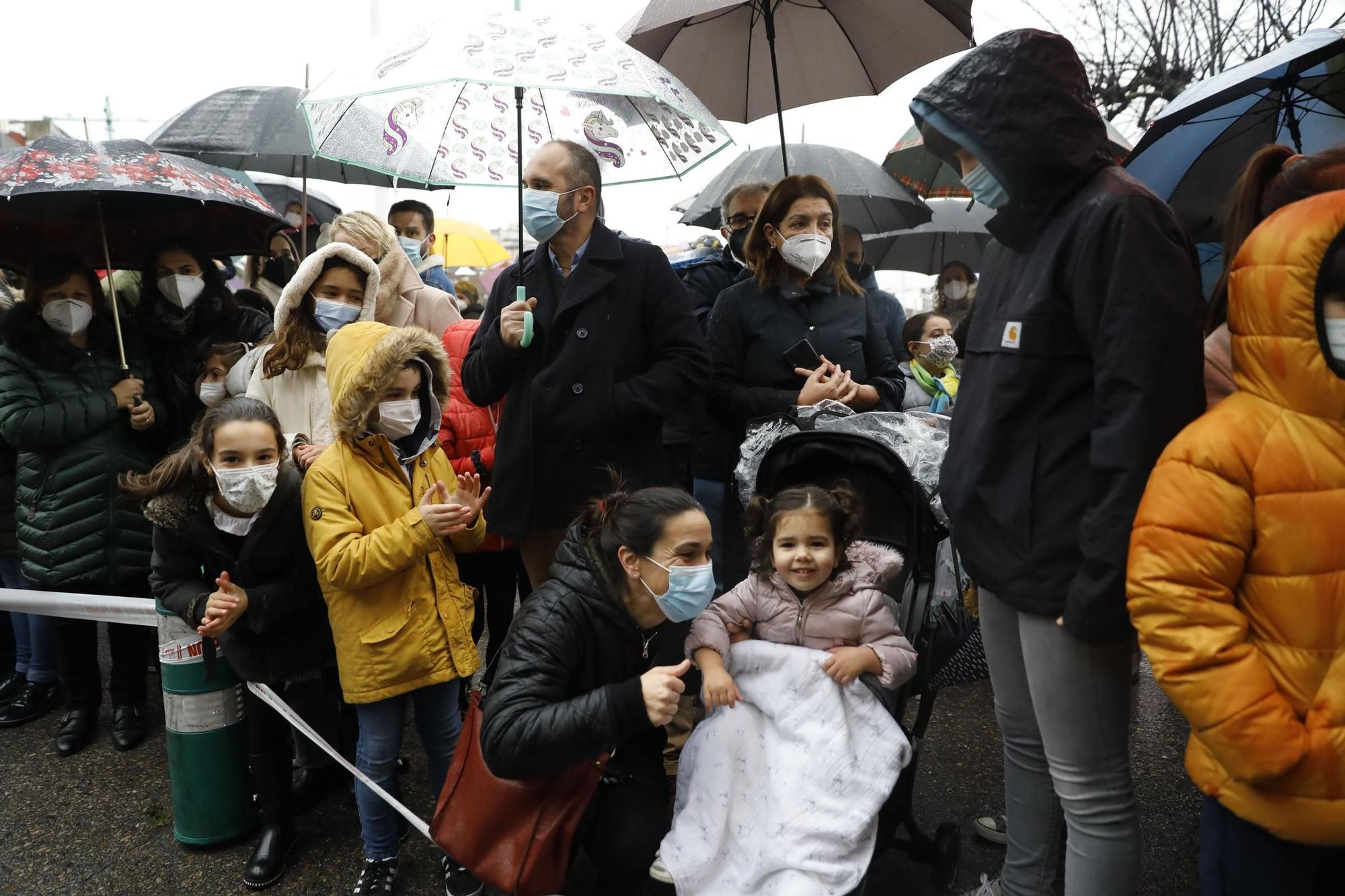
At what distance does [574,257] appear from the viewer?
11.5 ft

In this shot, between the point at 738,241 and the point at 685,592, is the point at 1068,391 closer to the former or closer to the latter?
the point at 685,592

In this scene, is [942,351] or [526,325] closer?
[526,325]

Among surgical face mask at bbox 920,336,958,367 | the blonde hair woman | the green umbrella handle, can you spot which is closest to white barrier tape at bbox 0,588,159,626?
the blonde hair woman

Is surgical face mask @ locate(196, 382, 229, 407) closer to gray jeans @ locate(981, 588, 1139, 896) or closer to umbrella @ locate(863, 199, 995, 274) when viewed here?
gray jeans @ locate(981, 588, 1139, 896)

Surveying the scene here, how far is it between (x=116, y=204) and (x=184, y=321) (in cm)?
70

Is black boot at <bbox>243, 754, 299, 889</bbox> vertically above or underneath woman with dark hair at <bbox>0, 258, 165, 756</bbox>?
underneath

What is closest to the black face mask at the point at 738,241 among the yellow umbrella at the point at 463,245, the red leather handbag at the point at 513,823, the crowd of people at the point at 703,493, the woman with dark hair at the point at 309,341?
the crowd of people at the point at 703,493

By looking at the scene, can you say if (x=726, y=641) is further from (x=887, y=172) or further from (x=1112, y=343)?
(x=887, y=172)

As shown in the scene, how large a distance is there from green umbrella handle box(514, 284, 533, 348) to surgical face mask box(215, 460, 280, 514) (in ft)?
2.95

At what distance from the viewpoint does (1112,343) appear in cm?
196

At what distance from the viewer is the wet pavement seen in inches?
125

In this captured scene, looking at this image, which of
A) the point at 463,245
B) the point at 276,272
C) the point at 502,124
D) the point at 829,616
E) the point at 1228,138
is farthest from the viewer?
the point at 463,245

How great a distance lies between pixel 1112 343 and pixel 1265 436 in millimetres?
327

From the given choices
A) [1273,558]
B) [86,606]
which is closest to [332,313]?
[86,606]
